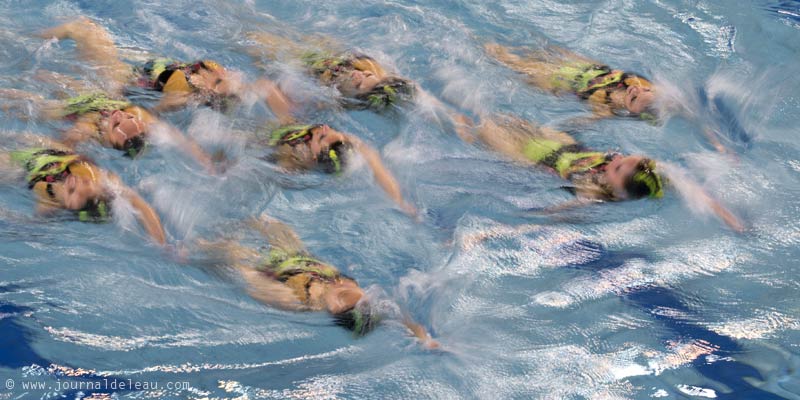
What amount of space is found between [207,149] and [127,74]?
0.88 meters

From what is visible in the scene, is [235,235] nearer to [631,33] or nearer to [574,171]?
[574,171]

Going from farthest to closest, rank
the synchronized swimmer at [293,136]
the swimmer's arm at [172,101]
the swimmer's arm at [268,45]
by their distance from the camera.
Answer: the swimmer's arm at [268,45] → the swimmer's arm at [172,101] → the synchronized swimmer at [293,136]

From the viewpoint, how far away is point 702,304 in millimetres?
3211

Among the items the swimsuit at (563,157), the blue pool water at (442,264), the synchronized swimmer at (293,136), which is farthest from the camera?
the swimsuit at (563,157)

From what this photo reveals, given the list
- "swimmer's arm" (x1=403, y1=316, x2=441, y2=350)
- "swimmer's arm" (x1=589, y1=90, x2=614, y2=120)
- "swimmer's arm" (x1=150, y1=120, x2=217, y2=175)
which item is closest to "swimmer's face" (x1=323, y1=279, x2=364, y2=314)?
"swimmer's arm" (x1=403, y1=316, x2=441, y2=350)

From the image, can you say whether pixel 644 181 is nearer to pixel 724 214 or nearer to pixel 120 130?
pixel 724 214

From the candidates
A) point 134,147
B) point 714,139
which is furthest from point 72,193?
Result: point 714,139

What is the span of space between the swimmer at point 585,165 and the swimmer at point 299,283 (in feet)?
4.18

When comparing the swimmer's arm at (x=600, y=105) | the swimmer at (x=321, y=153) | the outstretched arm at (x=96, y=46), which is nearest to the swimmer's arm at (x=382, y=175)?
the swimmer at (x=321, y=153)

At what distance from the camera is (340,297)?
300cm

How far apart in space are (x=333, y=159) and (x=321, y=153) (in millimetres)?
67

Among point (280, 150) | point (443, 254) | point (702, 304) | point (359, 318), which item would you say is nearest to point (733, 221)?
point (702, 304)

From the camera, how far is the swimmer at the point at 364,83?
423 centimetres

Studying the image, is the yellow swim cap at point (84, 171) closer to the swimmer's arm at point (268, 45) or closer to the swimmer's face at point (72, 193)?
the swimmer's face at point (72, 193)
